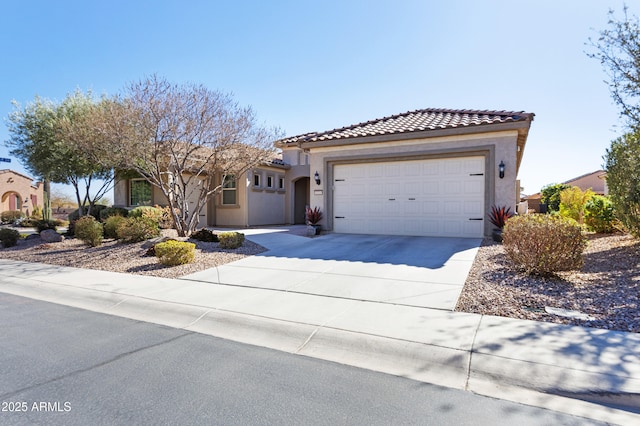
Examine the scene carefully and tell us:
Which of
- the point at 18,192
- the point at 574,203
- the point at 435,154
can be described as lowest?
the point at 574,203

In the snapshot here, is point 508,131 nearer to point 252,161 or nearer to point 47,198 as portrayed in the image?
point 252,161

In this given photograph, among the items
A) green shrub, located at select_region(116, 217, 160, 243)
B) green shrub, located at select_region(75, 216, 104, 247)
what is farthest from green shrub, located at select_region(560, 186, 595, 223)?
green shrub, located at select_region(75, 216, 104, 247)

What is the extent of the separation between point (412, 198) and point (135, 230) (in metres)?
8.98

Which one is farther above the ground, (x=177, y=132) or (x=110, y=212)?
(x=177, y=132)

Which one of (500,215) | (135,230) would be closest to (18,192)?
(135,230)

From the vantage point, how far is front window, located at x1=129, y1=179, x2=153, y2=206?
54.7 feet

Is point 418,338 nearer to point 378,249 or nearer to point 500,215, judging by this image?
point 378,249

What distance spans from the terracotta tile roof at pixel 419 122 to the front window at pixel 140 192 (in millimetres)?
8043

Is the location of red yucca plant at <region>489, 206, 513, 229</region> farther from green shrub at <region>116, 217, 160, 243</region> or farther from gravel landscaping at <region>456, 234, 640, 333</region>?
green shrub at <region>116, 217, 160, 243</region>

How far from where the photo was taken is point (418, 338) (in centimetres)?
382

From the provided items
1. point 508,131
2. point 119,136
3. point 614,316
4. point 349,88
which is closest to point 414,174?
point 508,131

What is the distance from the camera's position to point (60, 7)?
10.5 m

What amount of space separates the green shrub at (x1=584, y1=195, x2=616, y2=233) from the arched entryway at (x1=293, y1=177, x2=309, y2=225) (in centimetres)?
1396

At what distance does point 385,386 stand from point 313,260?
17.2 feet
